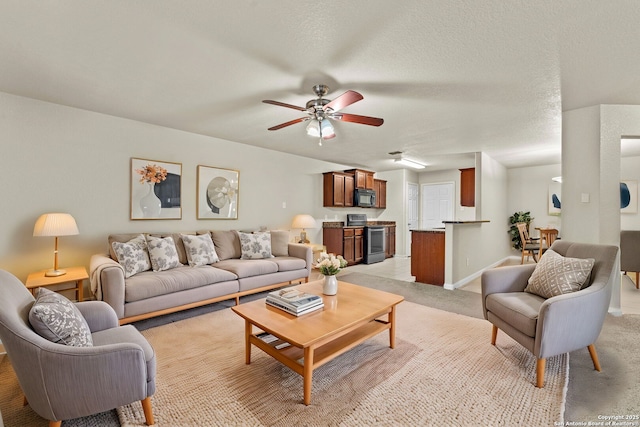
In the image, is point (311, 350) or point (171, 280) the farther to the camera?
point (171, 280)

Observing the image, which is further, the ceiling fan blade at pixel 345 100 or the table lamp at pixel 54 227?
the table lamp at pixel 54 227

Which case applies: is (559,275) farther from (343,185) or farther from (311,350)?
(343,185)

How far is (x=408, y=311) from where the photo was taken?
3.26 m

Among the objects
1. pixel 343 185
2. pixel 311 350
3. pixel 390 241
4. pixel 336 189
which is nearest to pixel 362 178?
pixel 343 185

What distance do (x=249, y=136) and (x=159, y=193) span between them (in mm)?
1501

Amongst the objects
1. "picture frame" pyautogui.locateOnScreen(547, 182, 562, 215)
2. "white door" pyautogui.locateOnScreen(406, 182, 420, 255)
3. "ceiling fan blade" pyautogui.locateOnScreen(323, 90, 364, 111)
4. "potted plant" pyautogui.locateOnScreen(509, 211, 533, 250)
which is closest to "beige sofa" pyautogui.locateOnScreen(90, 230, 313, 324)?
"ceiling fan blade" pyautogui.locateOnScreen(323, 90, 364, 111)

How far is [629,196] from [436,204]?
145 inches

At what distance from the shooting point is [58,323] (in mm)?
1405

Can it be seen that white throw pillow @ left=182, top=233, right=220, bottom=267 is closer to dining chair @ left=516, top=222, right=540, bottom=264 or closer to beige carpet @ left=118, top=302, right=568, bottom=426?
beige carpet @ left=118, top=302, right=568, bottom=426

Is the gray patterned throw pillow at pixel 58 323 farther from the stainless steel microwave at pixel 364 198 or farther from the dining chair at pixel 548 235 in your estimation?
the dining chair at pixel 548 235

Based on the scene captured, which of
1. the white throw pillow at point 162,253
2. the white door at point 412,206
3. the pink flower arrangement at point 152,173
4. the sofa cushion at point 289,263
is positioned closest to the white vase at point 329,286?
the sofa cushion at point 289,263

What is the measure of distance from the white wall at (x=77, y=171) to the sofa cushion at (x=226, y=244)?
15.2 inches

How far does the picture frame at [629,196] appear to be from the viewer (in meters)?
5.65

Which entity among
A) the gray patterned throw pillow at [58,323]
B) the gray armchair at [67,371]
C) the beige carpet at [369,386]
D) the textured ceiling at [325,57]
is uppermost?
the textured ceiling at [325,57]
